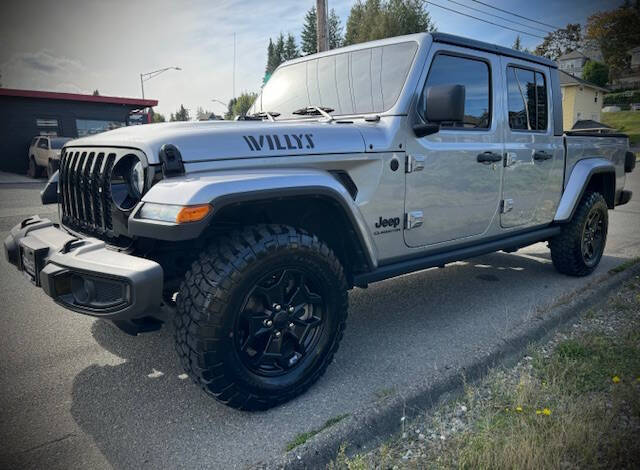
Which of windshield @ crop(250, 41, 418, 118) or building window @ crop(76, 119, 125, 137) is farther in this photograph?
building window @ crop(76, 119, 125, 137)

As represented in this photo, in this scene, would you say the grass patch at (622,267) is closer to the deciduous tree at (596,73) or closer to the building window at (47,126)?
the building window at (47,126)

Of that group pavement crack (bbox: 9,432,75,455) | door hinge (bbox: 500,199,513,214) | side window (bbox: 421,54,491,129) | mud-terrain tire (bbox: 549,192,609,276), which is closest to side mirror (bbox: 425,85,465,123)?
side window (bbox: 421,54,491,129)

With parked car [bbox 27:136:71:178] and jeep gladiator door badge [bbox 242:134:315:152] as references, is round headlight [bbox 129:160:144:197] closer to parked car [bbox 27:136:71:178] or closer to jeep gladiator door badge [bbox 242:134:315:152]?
jeep gladiator door badge [bbox 242:134:315:152]

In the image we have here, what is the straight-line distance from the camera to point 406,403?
234 cm

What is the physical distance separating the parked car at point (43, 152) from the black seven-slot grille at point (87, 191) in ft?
50.6

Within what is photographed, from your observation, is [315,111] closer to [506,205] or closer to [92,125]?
[506,205]

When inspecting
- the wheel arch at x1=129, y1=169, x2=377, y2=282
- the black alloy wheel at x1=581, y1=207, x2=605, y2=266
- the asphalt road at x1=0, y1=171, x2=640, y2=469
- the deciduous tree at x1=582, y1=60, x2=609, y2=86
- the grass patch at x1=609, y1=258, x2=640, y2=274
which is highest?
the deciduous tree at x1=582, y1=60, x2=609, y2=86

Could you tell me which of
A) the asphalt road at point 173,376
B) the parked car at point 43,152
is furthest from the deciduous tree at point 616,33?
the asphalt road at point 173,376

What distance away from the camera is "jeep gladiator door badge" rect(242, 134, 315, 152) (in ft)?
7.59

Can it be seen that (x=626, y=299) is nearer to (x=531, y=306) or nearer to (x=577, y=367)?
(x=531, y=306)

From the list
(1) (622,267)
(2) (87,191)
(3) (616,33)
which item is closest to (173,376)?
(2) (87,191)

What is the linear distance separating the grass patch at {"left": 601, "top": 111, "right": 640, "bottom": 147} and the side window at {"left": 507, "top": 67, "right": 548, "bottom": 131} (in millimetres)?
35599

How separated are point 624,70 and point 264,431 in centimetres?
7397

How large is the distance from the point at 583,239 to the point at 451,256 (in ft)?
7.05
